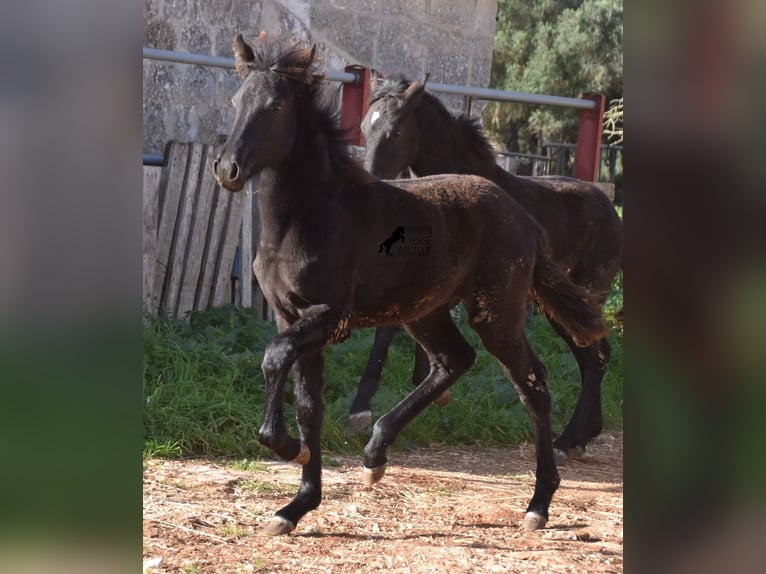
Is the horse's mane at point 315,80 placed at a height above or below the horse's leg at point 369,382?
above

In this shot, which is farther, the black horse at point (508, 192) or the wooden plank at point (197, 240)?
the black horse at point (508, 192)

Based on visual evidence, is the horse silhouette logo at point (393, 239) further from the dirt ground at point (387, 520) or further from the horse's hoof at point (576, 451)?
the horse's hoof at point (576, 451)

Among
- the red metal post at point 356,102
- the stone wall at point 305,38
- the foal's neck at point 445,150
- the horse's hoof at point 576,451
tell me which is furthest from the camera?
the foal's neck at point 445,150

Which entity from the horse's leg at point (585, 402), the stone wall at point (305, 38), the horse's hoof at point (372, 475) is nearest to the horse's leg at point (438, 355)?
the horse's hoof at point (372, 475)

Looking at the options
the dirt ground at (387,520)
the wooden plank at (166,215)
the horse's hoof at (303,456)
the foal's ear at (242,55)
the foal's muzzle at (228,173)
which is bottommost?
the dirt ground at (387,520)

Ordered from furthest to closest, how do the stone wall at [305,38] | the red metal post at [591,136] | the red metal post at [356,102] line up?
the red metal post at [356,102]
the red metal post at [591,136]
the stone wall at [305,38]

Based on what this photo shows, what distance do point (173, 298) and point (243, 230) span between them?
434 millimetres

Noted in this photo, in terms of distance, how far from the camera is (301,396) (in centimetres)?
338

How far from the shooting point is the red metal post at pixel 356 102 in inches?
143

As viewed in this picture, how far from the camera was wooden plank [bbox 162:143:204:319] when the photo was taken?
3795 millimetres

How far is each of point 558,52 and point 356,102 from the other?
2.70 ft

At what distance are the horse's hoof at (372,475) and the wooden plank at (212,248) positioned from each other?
983mm
